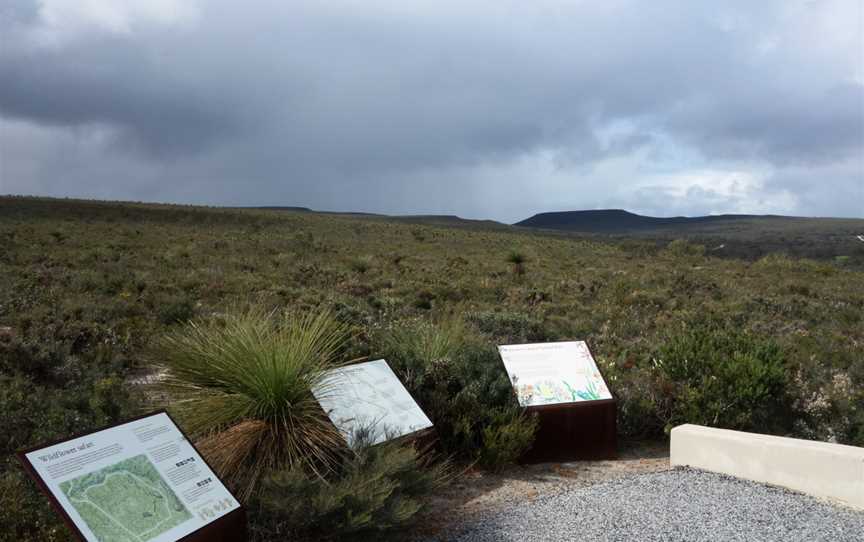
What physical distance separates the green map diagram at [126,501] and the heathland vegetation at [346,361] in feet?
2.21

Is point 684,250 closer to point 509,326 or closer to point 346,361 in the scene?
point 509,326

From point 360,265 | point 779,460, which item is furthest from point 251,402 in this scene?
point 360,265

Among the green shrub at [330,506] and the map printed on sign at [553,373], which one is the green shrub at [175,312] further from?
the green shrub at [330,506]

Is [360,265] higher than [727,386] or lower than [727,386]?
higher

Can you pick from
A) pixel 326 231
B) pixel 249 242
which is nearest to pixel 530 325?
pixel 249 242

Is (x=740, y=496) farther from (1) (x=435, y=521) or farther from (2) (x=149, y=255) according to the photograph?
(2) (x=149, y=255)

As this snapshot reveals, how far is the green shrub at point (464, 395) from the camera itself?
6273 mm

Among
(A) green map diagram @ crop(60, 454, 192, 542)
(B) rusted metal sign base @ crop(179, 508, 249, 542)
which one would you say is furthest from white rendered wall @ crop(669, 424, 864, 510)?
(A) green map diagram @ crop(60, 454, 192, 542)

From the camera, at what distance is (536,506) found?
518 cm

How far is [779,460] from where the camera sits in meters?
5.65

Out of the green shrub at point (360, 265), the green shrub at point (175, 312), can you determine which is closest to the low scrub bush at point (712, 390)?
the green shrub at point (175, 312)

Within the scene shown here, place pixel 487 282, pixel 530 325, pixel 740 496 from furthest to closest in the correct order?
1. pixel 487 282
2. pixel 530 325
3. pixel 740 496

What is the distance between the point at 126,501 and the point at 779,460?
4.78m

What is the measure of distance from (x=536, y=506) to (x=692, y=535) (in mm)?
1108
